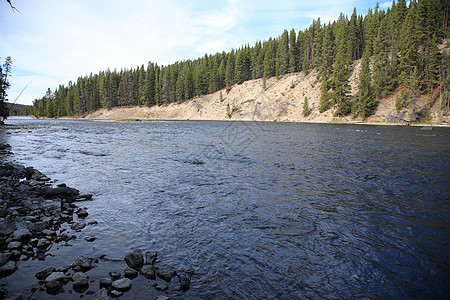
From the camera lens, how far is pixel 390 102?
70.9m

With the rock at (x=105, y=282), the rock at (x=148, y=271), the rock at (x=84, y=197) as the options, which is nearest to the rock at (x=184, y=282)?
the rock at (x=148, y=271)

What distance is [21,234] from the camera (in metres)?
7.11

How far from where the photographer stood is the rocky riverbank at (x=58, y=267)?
5258 mm

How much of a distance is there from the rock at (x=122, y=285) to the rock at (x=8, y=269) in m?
2.58

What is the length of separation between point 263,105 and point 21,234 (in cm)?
10271

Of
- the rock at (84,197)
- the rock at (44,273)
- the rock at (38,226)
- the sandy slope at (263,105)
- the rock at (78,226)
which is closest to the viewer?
the rock at (44,273)

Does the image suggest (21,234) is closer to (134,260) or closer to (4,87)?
(134,260)

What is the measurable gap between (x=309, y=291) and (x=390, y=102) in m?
82.2

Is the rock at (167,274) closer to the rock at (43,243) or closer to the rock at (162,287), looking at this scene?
the rock at (162,287)

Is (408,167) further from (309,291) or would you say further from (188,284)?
(188,284)

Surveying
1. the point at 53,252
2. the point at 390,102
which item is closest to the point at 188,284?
the point at 53,252

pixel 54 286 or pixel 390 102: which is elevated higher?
pixel 390 102

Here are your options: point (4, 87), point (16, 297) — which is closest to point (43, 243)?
point (16, 297)

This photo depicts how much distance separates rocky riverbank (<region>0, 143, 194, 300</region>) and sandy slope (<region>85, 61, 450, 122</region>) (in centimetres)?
7539
